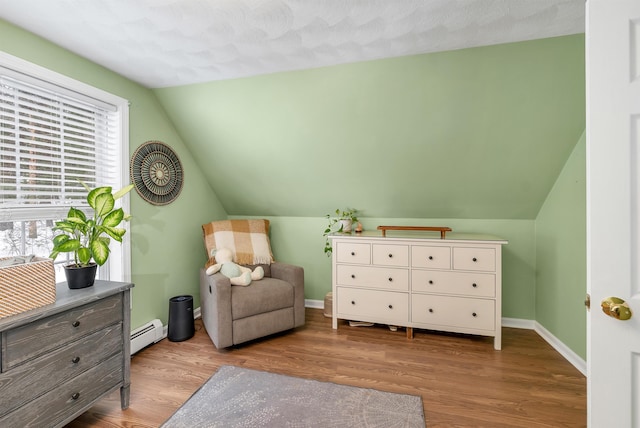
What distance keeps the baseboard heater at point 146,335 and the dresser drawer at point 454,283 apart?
2.34 metres

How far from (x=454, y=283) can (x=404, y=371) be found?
93 cm

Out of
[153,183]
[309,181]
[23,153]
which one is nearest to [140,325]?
[153,183]

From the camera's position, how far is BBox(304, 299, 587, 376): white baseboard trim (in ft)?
7.38

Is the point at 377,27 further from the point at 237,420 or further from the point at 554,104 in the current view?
the point at 237,420

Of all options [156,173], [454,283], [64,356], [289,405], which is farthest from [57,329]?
[454,283]

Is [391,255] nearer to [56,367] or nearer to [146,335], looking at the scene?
[146,335]

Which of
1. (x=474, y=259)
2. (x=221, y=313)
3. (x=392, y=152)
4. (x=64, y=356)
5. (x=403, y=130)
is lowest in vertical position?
(x=221, y=313)

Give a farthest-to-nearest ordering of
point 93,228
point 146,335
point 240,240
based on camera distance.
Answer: point 240,240 → point 146,335 → point 93,228

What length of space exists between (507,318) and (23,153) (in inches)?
164

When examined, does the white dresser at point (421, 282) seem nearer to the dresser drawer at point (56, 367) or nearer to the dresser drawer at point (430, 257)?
the dresser drawer at point (430, 257)

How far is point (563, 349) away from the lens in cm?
246

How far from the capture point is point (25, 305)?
4.58ft

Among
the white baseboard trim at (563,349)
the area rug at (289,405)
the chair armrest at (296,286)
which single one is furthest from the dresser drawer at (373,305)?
the white baseboard trim at (563,349)

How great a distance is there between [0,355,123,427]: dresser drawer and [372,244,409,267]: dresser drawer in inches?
83.6
